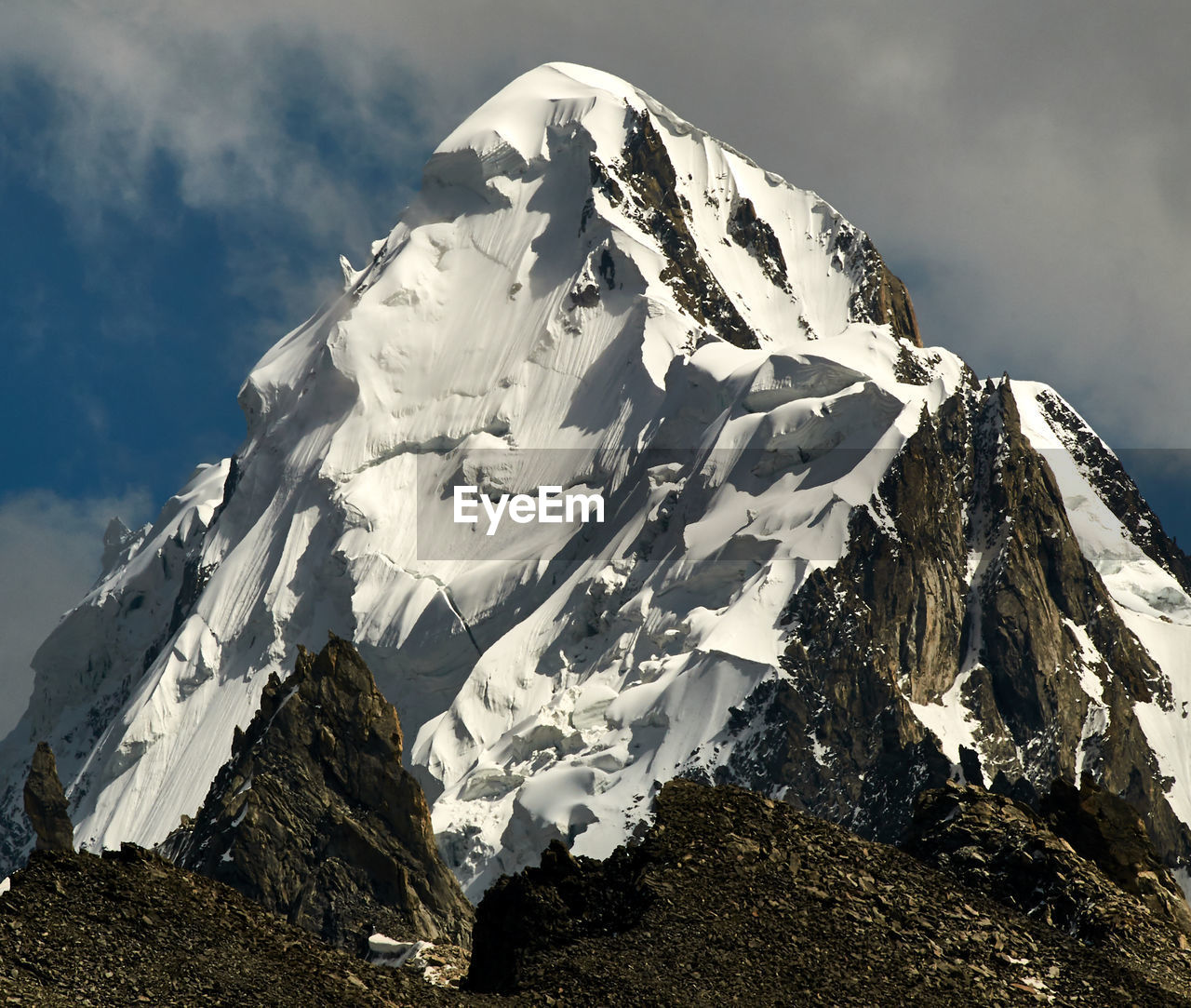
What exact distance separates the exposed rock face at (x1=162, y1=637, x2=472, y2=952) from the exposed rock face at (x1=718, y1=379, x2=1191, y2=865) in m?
34.2

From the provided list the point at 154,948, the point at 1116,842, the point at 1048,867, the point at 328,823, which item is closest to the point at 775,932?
the point at 1048,867

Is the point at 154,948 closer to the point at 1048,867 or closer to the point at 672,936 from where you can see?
the point at 672,936

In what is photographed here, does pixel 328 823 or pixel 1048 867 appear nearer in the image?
pixel 1048 867

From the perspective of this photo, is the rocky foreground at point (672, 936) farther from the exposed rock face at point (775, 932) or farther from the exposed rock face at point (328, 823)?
the exposed rock face at point (328, 823)

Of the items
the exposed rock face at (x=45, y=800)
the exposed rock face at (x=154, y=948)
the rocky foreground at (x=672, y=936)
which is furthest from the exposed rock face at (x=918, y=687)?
the exposed rock face at (x=154, y=948)

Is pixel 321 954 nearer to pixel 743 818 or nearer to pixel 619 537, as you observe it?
pixel 743 818

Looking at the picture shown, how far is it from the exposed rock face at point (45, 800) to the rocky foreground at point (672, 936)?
95.7 metres

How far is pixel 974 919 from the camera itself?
6338 cm

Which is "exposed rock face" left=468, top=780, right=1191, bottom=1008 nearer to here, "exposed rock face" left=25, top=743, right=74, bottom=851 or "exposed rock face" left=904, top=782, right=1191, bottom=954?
"exposed rock face" left=904, top=782, right=1191, bottom=954

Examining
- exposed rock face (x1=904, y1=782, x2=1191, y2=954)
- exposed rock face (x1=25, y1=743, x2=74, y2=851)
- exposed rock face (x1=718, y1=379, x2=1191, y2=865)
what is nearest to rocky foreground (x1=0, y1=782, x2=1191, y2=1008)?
exposed rock face (x1=904, y1=782, x2=1191, y2=954)

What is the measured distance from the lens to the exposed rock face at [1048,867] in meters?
64.1

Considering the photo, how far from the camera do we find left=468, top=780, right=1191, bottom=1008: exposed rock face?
58438 millimetres

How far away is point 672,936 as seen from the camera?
59781mm

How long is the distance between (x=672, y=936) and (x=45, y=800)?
351 feet
